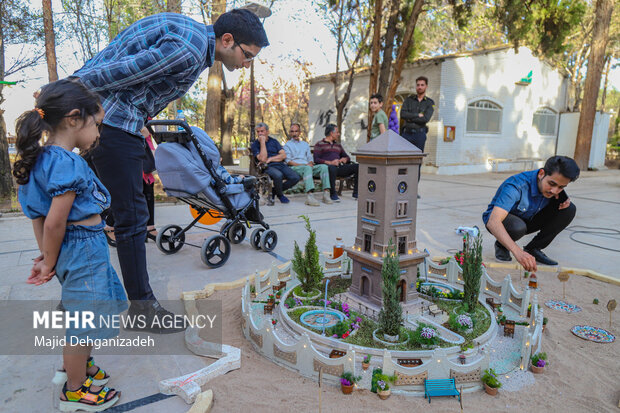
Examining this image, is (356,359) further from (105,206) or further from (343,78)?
(343,78)

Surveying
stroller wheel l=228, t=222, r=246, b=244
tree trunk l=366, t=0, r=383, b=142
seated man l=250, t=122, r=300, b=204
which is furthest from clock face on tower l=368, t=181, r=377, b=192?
tree trunk l=366, t=0, r=383, b=142

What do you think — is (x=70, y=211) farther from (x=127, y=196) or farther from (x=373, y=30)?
(x=373, y=30)

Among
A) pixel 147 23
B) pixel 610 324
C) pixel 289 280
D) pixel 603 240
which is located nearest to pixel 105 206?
pixel 147 23

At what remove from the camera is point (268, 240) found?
4.64 meters

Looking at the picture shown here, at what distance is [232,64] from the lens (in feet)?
8.49

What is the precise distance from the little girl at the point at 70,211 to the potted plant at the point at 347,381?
116 centimetres

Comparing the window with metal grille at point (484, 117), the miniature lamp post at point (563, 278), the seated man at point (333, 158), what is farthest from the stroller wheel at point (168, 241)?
the window with metal grille at point (484, 117)

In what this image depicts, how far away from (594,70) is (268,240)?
703 inches

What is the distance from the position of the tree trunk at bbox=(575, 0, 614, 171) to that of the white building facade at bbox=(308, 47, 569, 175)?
1786 millimetres

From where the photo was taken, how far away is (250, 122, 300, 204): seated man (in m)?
7.55

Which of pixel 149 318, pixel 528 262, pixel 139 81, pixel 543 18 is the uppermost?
pixel 543 18

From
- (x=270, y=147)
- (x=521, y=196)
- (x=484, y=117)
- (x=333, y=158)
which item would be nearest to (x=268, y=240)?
(x=521, y=196)

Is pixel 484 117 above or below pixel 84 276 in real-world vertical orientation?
above

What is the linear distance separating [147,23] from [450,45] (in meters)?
28.3
